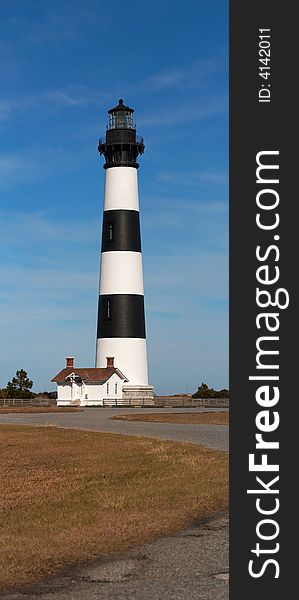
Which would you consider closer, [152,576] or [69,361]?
[152,576]

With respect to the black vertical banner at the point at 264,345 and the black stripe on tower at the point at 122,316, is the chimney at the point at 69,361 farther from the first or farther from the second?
the black vertical banner at the point at 264,345

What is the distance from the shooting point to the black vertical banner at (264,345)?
7.16 meters

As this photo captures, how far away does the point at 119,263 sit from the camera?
192ft

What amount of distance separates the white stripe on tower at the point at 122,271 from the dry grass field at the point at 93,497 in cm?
3377

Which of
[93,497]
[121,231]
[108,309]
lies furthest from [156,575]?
[121,231]

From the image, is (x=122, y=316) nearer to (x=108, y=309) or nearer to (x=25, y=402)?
(x=108, y=309)

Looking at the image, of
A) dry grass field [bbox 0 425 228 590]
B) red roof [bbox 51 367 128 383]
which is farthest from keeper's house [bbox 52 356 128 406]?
dry grass field [bbox 0 425 228 590]

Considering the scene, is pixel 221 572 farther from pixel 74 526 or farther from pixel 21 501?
pixel 21 501

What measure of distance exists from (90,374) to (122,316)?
711 cm

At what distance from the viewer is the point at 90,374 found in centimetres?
6306

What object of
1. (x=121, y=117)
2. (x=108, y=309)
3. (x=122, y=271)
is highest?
(x=121, y=117)

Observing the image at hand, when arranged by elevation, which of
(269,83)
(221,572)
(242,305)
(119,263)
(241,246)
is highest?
(119,263)

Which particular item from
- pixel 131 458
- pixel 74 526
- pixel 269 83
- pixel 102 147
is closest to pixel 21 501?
pixel 74 526

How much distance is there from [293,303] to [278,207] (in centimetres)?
86
